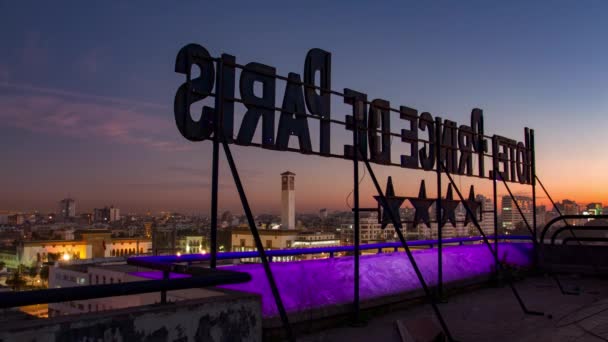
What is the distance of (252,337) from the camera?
4637 mm

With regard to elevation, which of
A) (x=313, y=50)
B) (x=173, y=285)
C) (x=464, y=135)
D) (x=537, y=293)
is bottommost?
(x=537, y=293)

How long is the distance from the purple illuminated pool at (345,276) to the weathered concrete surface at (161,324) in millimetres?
2301

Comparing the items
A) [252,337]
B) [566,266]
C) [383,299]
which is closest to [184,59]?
[252,337]

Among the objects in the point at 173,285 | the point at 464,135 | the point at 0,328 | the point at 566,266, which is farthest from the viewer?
the point at 566,266

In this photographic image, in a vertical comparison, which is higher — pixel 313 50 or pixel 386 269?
pixel 313 50

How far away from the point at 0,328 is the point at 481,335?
7.16 m

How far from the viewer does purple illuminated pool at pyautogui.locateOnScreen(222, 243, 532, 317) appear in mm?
8117

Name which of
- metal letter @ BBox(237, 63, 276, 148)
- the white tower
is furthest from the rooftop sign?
the white tower

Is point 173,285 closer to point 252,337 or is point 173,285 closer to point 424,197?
point 252,337

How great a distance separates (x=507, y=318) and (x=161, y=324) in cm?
751

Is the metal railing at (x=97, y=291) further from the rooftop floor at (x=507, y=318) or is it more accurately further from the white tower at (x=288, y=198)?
the white tower at (x=288, y=198)

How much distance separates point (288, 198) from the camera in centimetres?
18838

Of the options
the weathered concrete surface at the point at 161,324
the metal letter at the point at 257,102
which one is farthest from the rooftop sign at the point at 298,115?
the weathered concrete surface at the point at 161,324

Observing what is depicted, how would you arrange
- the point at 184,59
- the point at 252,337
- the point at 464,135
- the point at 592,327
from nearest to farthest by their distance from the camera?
the point at 252,337 → the point at 184,59 → the point at 592,327 → the point at 464,135
